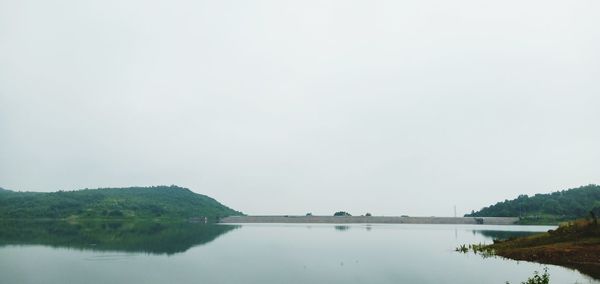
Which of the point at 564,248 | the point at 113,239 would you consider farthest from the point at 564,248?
the point at 113,239

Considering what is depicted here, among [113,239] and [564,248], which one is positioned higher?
[564,248]

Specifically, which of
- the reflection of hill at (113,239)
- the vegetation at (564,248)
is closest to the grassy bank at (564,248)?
the vegetation at (564,248)

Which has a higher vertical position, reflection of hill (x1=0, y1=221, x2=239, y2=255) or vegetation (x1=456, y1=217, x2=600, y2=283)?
vegetation (x1=456, y1=217, x2=600, y2=283)

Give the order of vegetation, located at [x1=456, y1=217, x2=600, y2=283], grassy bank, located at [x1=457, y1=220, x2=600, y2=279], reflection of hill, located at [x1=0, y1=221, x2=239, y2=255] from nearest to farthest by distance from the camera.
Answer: grassy bank, located at [x1=457, y1=220, x2=600, y2=279] < vegetation, located at [x1=456, y1=217, x2=600, y2=283] < reflection of hill, located at [x1=0, y1=221, x2=239, y2=255]

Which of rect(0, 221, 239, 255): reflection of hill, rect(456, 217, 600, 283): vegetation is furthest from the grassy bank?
rect(0, 221, 239, 255): reflection of hill

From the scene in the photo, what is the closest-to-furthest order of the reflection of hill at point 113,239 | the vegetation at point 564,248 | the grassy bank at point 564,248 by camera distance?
the grassy bank at point 564,248 < the vegetation at point 564,248 < the reflection of hill at point 113,239

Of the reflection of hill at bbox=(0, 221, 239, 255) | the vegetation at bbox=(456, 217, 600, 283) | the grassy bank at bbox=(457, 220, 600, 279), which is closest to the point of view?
the grassy bank at bbox=(457, 220, 600, 279)

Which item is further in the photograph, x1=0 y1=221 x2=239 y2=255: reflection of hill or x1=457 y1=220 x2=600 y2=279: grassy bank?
x1=0 y1=221 x2=239 y2=255: reflection of hill

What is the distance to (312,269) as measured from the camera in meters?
51.9

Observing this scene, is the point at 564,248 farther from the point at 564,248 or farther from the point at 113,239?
the point at 113,239

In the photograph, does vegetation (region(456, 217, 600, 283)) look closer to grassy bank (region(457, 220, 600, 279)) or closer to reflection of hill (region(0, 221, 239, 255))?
grassy bank (region(457, 220, 600, 279))

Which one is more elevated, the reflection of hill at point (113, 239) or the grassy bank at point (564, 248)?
the grassy bank at point (564, 248)

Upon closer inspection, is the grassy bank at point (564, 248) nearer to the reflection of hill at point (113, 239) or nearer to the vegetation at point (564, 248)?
the vegetation at point (564, 248)

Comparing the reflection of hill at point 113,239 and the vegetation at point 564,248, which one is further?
the reflection of hill at point 113,239
